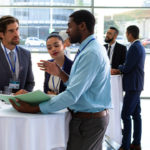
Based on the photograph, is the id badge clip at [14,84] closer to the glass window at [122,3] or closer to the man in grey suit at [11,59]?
the man in grey suit at [11,59]

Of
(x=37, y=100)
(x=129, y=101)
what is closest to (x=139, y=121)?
(x=129, y=101)

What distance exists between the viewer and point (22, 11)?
26.5 ft

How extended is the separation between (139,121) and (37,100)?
2.75 meters

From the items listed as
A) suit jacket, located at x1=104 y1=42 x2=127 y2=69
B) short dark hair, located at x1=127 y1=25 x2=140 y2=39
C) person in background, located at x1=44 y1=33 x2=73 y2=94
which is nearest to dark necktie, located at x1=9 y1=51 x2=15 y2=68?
person in background, located at x1=44 y1=33 x2=73 y2=94

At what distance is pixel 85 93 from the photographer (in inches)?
87.4

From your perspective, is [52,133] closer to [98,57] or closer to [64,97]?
[64,97]

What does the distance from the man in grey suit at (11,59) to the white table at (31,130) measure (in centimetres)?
71

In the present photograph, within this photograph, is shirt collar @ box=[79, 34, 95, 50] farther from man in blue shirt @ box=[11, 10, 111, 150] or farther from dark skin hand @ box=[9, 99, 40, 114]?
dark skin hand @ box=[9, 99, 40, 114]

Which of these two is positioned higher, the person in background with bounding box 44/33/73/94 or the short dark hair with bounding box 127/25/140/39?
the short dark hair with bounding box 127/25/140/39

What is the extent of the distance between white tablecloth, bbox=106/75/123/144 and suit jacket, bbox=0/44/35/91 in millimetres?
1700

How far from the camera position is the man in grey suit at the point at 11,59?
3.07 metres

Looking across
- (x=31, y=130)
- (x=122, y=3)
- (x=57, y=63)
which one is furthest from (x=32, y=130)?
(x=122, y=3)

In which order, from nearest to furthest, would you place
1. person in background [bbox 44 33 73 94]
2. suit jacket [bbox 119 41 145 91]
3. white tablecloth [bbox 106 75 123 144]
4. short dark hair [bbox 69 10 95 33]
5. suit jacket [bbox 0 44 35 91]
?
short dark hair [bbox 69 10 95 33] < suit jacket [bbox 0 44 35 91] < person in background [bbox 44 33 73 94] < suit jacket [bbox 119 41 145 91] < white tablecloth [bbox 106 75 123 144]

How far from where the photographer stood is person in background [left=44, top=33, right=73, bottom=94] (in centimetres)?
318
